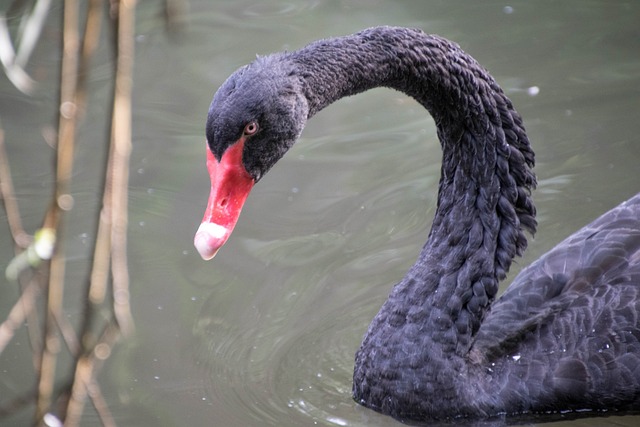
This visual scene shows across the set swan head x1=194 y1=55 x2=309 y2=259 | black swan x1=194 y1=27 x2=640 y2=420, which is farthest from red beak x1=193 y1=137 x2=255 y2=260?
black swan x1=194 y1=27 x2=640 y2=420

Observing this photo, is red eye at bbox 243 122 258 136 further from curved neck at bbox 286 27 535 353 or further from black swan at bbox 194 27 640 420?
curved neck at bbox 286 27 535 353

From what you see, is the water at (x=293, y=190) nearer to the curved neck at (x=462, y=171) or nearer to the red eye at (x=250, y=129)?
the curved neck at (x=462, y=171)

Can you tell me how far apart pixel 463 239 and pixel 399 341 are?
0.48 m

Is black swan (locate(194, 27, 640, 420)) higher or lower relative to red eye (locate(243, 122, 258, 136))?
lower

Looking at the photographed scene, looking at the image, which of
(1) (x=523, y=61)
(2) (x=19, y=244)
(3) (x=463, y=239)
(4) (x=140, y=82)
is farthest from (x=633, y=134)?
(2) (x=19, y=244)

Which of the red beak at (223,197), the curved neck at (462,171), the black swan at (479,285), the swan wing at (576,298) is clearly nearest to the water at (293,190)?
the black swan at (479,285)

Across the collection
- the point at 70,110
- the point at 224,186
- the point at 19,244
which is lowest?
the point at 224,186

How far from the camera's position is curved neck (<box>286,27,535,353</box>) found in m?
3.54

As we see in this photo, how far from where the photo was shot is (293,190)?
17.2 feet

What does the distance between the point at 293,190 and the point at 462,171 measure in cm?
152

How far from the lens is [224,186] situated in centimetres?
318


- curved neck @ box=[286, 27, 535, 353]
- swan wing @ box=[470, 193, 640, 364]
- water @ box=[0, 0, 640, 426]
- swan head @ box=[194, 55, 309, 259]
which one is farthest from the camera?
water @ box=[0, 0, 640, 426]

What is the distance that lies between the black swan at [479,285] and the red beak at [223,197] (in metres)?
0.11

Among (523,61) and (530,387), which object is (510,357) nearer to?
(530,387)
